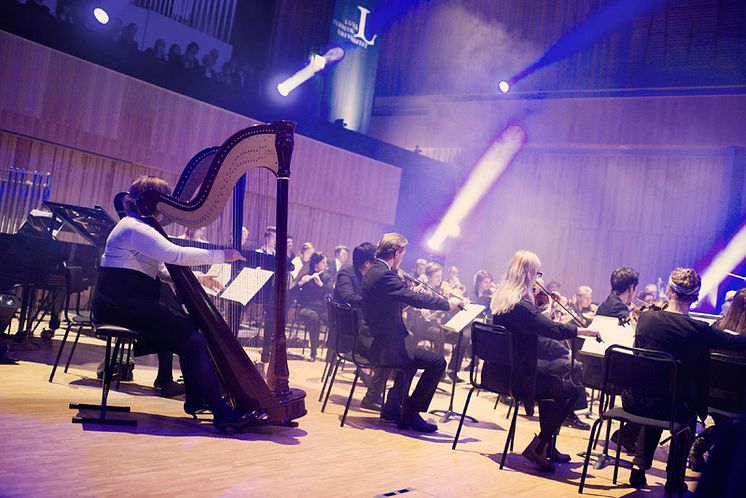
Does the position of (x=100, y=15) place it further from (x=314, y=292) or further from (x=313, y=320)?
(x=313, y=320)

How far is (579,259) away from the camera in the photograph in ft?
44.7

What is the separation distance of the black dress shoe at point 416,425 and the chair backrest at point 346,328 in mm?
631

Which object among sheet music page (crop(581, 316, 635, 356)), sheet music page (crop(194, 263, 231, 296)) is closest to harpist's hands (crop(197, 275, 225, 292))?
sheet music page (crop(194, 263, 231, 296))

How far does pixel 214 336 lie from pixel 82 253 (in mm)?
2726

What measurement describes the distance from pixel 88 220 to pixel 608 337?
4203 mm

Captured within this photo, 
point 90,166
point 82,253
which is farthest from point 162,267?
point 90,166

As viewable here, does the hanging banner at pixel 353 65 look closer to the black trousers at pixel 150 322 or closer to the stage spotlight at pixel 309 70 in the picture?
the stage spotlight at pixel 309 70

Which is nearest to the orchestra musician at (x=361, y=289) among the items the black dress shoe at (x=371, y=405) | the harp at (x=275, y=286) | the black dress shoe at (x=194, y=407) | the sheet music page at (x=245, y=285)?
the black dress shoe at (x=371, y=405)

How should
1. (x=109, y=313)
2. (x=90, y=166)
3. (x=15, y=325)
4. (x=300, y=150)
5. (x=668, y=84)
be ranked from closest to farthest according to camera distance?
(x=109, y=313) < (x=15, y=325) < (x=90, y=166) < (x=300, y=150) < (x=668, y=84)

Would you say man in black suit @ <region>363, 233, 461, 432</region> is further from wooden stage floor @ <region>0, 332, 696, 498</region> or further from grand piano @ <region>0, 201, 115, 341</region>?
grand piano @ <region>0, 201, 115, 341</region>

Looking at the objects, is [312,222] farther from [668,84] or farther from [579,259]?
[668,84]

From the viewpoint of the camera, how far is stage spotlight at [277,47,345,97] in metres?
12.6

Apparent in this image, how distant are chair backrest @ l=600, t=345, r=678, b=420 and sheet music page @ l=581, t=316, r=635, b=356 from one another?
70 centimetres

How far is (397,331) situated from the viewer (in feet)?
15.9
